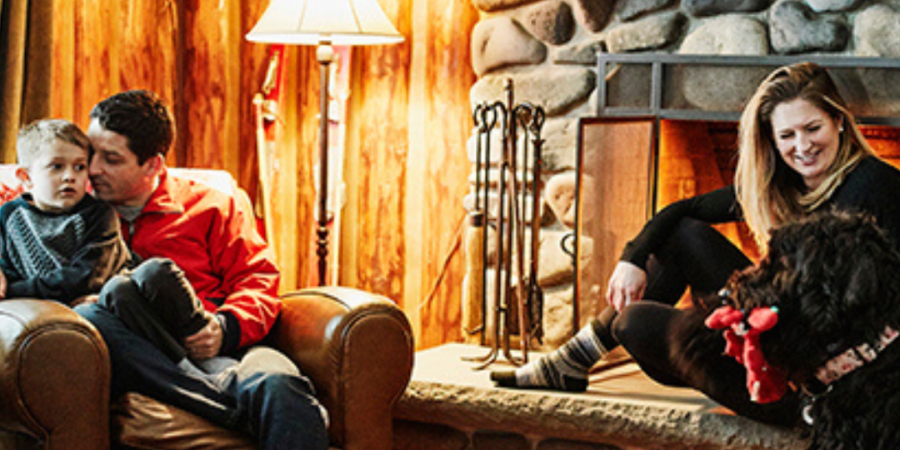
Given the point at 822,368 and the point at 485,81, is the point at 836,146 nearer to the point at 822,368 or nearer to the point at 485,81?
the point at 822,368

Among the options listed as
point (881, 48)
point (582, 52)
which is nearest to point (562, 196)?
point (582, 52)

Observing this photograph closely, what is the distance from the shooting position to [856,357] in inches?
68.7

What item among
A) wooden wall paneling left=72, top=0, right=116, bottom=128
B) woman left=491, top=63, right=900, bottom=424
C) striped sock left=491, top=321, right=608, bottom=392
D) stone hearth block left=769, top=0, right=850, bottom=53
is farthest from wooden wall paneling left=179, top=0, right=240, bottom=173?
stone hearth block left=769, top=0, right=850, bottom=53

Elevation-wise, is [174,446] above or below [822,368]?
below

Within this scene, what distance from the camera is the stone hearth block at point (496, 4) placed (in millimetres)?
3467

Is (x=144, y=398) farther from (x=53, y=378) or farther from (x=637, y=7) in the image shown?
(x=637, y=7)

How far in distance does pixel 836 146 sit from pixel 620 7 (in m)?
1.09

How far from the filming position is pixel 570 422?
2.74 metres

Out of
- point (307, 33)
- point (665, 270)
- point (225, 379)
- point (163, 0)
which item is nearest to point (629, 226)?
point (665, 270)

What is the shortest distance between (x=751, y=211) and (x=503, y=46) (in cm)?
125

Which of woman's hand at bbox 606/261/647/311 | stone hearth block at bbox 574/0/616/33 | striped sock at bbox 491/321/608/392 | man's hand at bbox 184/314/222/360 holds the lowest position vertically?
striped sock at bbox 491/321/608/392

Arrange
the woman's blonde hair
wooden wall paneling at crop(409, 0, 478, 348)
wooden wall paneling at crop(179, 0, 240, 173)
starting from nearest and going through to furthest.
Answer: the woman's blonde hair, wooden wall paneling at crop(179, 0, 240, 173), wooden wall paneling at crop(409, 0, 478, 348)

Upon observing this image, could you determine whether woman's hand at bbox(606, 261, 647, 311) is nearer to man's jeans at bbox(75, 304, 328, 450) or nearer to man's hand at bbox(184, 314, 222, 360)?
man's jeans at bbox(75, 304, 328, 450)

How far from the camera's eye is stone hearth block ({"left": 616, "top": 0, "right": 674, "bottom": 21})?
326cm
